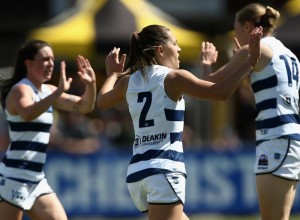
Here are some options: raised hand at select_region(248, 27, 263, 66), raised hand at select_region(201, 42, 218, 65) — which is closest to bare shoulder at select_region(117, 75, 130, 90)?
raised hand at select_region(201, 42, 218, 65)

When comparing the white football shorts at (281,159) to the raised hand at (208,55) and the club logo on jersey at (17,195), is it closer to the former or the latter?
the raised hand at (208,55)

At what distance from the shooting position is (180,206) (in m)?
7.47

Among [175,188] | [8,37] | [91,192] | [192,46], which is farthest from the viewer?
[8,37]

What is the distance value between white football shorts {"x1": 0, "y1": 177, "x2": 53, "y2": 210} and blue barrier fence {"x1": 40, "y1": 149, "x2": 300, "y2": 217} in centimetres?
546

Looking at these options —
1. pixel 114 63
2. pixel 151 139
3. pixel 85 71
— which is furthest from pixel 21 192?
pixel 151 139

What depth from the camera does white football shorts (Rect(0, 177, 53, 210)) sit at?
8.80m

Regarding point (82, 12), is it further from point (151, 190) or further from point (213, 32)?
point (151, 190)

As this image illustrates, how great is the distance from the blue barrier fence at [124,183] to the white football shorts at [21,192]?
5.46 meters

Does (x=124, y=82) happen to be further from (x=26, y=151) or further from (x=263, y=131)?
(x=26, y=151)

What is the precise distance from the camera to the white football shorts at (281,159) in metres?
8.13

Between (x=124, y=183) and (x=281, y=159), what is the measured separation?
664 centimetres

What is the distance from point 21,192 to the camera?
8812mm

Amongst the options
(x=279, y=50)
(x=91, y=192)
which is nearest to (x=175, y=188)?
(x=279, y=50)

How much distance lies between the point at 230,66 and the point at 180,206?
1165 mm
